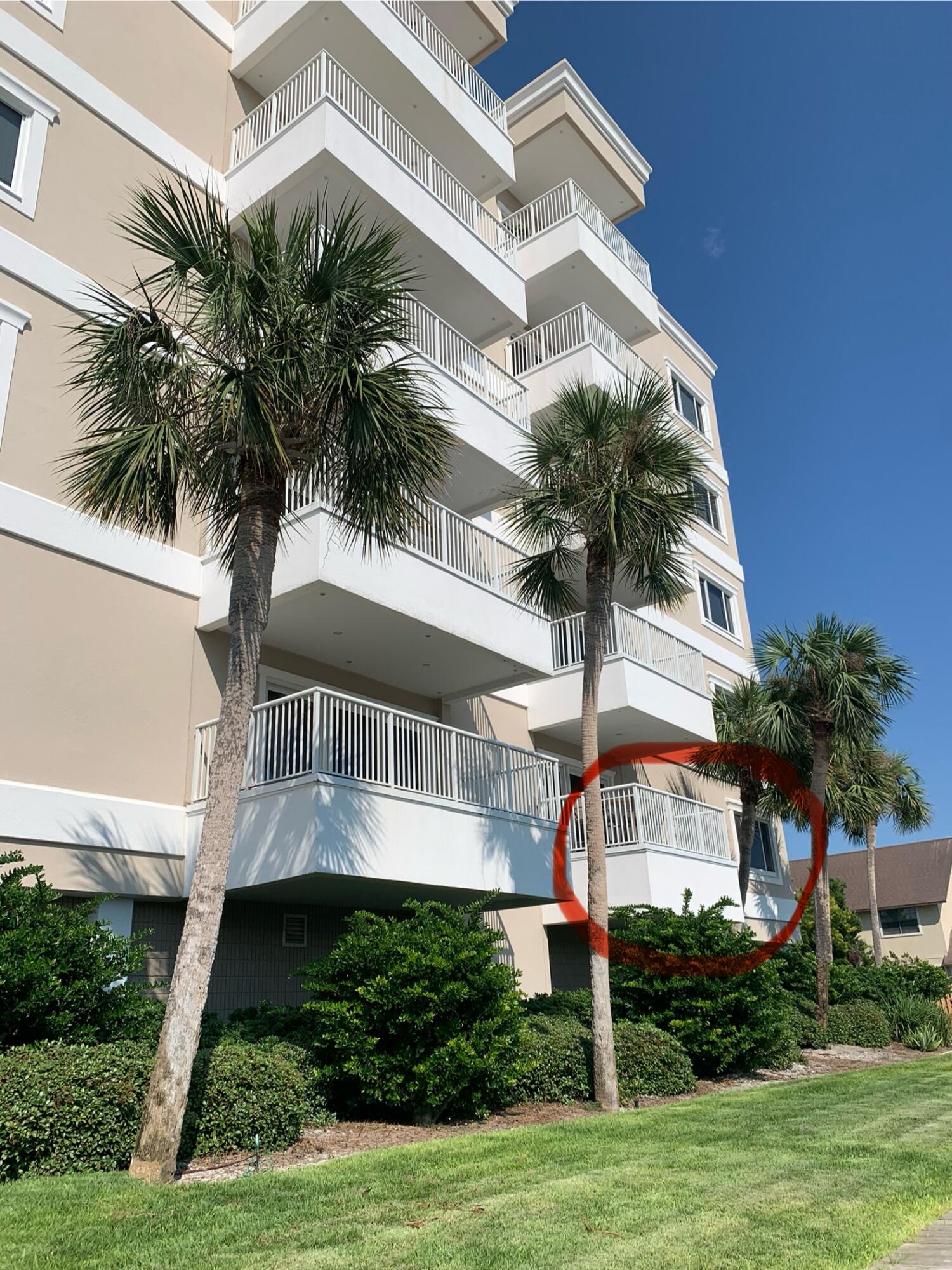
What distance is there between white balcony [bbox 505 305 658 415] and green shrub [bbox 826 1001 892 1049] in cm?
1482

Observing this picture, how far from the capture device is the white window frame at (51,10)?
14.3 meters

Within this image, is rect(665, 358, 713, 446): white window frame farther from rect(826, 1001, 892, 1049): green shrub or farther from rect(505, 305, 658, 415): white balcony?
rect(826, 1001, 892, 1049): green shrub

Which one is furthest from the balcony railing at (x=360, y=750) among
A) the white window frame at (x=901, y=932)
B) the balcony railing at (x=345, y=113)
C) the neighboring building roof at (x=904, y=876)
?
the white window frame at (x=901, y=932)

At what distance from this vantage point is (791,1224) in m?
5.92

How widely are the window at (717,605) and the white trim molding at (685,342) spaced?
827 centimetres

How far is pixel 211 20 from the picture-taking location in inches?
697

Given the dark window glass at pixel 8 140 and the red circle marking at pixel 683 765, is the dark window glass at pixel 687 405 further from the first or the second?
the dark window glass at pixel 8 140

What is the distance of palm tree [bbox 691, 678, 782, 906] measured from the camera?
24016 millimetres

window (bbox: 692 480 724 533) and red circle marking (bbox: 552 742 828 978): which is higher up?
window (bbox: 692 480 724 533)

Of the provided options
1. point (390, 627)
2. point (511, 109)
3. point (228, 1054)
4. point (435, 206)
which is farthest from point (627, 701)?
point (511, 109)

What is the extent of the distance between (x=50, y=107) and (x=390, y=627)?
8.97m

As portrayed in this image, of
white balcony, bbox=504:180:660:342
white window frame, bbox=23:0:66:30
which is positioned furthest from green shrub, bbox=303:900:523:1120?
white balcony, bbox=504:180:660:342

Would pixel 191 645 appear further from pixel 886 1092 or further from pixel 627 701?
pixel 886 1092

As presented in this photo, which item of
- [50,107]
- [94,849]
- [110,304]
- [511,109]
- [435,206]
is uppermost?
[511,109]
